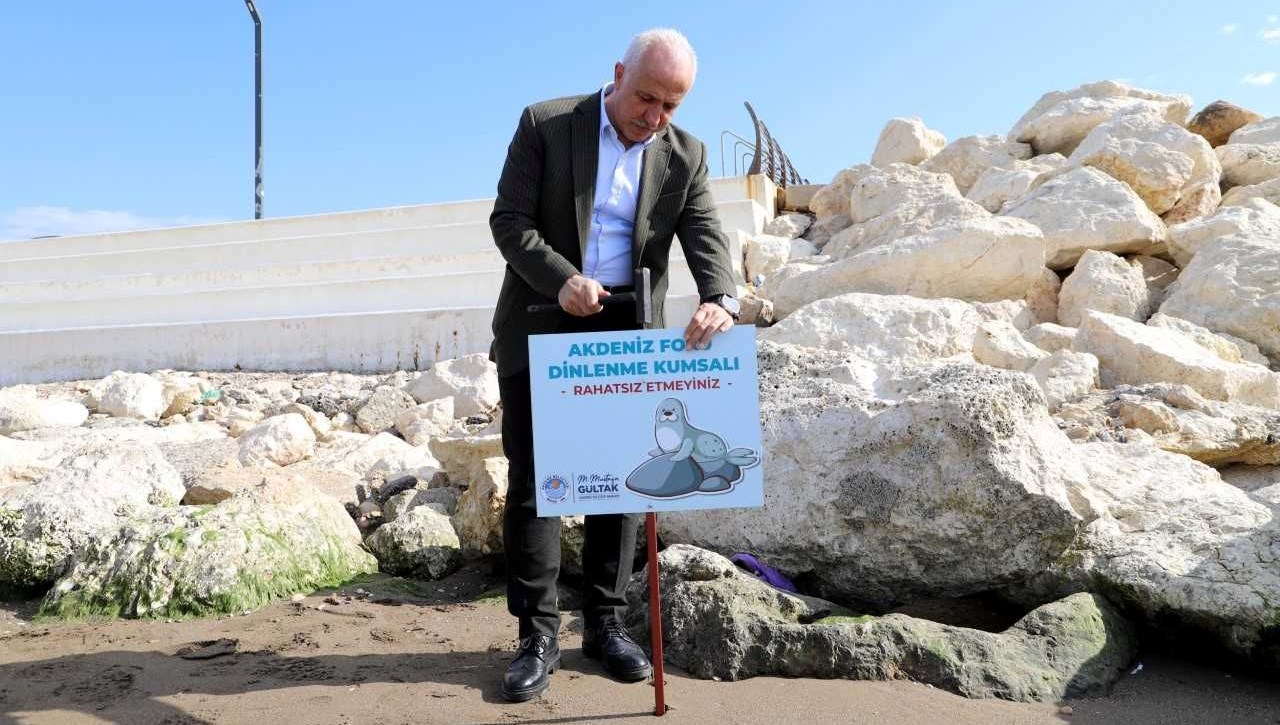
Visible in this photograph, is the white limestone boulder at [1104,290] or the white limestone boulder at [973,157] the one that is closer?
the white limestone boulder at [1104,290]

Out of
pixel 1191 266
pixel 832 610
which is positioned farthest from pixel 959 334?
pixel 832 610

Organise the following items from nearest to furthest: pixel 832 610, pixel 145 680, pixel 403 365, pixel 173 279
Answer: pixel 145 680 → pixel 832 610 → pixel 403 365 → pixel 173 279

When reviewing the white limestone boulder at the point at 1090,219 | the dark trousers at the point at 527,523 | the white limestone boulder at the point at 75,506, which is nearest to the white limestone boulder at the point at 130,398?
the white limestone boulder at the point at 75,506

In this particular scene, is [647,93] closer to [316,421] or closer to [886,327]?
[886,327]

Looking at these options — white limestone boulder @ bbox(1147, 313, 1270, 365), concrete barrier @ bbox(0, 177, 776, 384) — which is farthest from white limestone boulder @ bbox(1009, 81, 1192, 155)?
white limestone boulder @ bbox(1147, 313, 1270, 365)

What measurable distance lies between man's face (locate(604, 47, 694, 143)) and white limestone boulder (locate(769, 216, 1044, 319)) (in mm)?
5078

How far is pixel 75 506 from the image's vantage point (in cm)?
411

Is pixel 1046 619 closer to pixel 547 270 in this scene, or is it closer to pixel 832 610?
pixel 832 610

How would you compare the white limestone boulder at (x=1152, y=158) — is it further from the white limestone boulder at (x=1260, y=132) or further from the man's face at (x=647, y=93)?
the man's face at (x=647, y=93)

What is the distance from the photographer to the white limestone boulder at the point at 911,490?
324 centimetres

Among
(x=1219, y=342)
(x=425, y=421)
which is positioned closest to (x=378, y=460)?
(x=425, y=421)

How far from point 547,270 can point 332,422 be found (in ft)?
15.6

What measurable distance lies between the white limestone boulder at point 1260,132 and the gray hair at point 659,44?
36.0 ft

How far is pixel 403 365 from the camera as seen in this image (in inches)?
364
